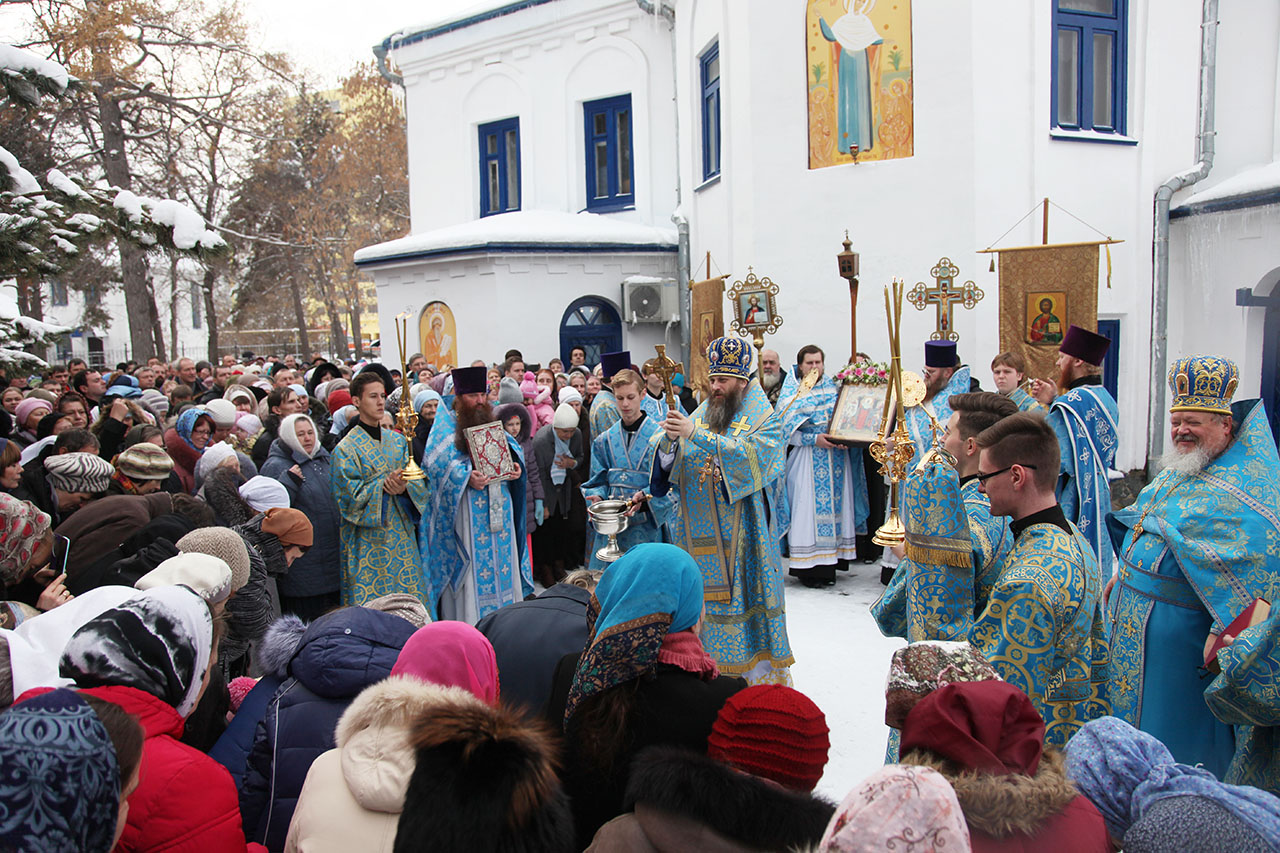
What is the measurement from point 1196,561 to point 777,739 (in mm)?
2069

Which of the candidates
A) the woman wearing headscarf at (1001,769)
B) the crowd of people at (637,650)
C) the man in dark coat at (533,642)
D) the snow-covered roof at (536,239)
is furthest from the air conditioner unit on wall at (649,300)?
the woman wearing headscarf at (1001,769)

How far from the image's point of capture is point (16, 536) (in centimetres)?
308

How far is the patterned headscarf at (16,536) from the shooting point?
305cm

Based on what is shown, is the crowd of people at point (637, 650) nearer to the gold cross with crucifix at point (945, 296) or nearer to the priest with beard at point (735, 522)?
the priest with beard at point (735, 522)

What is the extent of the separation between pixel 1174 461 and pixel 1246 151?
928cm

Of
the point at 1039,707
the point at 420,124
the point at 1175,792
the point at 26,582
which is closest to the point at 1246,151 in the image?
the point at 1039,707

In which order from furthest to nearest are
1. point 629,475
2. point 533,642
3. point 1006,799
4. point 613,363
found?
point 613,363, point 629,475, point 533,642, point 1006,799

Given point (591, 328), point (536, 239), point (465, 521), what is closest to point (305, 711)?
point (465, 521)

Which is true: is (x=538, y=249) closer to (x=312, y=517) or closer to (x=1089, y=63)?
(x=1089, y=63)

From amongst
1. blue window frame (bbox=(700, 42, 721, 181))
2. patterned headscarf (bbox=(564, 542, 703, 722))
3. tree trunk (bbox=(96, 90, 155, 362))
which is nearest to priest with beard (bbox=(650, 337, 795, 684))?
patterned headscarf (bbox=(564, 542, 703, 722))

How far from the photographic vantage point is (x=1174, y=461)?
3.38 meters

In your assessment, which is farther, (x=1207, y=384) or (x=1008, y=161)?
(x=1008, y=161)

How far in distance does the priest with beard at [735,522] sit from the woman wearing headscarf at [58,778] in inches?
142

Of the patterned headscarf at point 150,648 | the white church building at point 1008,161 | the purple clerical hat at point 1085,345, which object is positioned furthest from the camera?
the white church building at point 1008,161
